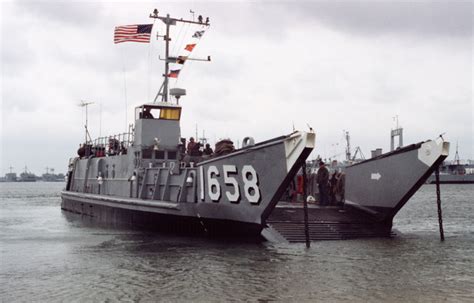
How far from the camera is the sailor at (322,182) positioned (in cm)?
1939

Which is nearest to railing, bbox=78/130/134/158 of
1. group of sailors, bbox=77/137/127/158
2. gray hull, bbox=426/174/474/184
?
group of sailors, bbox=77/137/127/158

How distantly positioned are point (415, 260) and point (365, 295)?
13.8 feet

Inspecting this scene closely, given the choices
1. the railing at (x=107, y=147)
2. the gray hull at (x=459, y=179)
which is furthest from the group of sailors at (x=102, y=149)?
the gray hull at (x=459, y=179)

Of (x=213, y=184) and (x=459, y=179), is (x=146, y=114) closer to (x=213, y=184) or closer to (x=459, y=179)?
(x=213, y=184)

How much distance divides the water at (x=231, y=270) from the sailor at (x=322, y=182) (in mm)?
3343

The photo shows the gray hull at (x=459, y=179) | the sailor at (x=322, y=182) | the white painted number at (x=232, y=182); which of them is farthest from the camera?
the gray hull at (x=459, y=179)

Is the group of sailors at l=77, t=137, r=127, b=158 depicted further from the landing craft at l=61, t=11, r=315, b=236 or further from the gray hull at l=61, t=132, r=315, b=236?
the gray hull at l=61, t=132, r=315, b=236

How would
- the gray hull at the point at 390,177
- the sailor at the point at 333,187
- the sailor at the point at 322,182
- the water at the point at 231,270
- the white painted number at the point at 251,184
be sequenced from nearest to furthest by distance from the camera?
the water at the point at 231,270 → the white painted number at the point at 251,184 → the gray hull at the point at 390,177 → the sailor at the point at 322,182 → the sailor at the point at 333,187

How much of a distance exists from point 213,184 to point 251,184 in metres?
1.41

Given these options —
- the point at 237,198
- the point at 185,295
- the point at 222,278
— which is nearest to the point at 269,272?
the point at 222,278

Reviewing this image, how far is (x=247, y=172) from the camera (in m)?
14.8

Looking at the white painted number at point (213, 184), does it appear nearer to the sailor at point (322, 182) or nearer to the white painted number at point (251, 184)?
the white painted number at point (251, 184)

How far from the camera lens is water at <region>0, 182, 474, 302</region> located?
32.4 feet

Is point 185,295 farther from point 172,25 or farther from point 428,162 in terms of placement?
point 172,25
